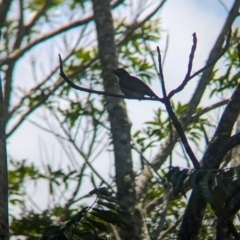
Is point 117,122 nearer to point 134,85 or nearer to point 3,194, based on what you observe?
point 134,85

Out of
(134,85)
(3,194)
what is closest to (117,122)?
(134,85)

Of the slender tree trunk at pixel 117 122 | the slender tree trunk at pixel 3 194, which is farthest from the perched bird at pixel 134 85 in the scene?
the slender tree trunk at pixel 117 122

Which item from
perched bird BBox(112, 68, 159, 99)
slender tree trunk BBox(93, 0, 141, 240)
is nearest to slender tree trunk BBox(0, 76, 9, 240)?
perched bird BBox(112, 68, 159, 99)

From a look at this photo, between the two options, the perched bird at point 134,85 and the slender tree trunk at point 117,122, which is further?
the slender tree trunk at point 117,122

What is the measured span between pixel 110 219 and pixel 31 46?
6.88 m

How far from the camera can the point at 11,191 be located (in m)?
6.88

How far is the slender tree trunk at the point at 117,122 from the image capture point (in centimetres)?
463

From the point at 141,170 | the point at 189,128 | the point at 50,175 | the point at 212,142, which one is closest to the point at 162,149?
the point at 141,170

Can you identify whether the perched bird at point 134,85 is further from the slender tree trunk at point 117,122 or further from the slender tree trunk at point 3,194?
the slender tree trunk at point 117,122

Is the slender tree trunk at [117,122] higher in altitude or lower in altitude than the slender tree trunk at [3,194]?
higher

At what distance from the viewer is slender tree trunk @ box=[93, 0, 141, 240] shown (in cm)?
463

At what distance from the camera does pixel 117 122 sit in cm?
501

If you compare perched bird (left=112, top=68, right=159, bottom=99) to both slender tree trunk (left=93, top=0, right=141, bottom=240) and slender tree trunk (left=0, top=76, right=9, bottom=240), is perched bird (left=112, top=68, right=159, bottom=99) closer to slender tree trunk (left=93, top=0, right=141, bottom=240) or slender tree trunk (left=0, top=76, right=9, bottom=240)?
slender tree trunk (left=0, top=76, right=9, bottom=240)

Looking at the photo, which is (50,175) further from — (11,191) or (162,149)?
(162,149)
